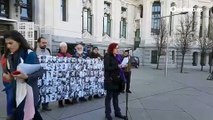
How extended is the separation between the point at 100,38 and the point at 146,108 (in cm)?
2904

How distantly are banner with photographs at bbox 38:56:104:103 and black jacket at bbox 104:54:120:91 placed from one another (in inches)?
69.5

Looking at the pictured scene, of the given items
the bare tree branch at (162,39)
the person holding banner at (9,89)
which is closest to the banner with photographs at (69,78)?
the person holding banner at (9,89)

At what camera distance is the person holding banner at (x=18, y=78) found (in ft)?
13.4

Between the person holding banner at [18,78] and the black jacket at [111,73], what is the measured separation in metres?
2.93

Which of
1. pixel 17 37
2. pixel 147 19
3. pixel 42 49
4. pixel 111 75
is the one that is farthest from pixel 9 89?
pixel 147 19

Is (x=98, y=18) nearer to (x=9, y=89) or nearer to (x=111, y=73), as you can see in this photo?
(x=111, y=73)

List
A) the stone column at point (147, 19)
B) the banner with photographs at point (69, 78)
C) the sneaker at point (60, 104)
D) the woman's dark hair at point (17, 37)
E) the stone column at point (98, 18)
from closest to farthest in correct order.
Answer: the woman's dark hair at point (17, 37), the banner with photographs at point (69, 78), the sneaker at point (60, 104), the stone column at point (98, 18), the stone column at point (147, 19)

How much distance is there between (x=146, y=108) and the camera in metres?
8.89

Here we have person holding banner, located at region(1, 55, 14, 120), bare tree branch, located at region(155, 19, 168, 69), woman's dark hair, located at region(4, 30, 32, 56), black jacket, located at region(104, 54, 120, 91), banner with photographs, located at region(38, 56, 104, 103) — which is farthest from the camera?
bare tree branch, located at region(155, 19, 168, 69)

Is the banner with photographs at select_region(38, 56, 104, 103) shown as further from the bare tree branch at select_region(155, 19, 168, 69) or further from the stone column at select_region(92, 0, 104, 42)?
the bare tree branch at select_region(155, 19, 168, 69)

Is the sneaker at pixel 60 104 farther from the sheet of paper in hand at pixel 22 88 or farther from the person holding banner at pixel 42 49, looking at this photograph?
the sheet of paper in hand at pixel 22 88

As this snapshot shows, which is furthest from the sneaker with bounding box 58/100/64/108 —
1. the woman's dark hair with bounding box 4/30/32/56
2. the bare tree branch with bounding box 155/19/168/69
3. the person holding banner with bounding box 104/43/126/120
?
the bare tree branch with bounding box 155/19/168/69

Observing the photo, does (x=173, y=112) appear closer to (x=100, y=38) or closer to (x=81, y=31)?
(x=81, y=31)

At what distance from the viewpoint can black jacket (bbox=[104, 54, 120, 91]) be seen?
701 cm
